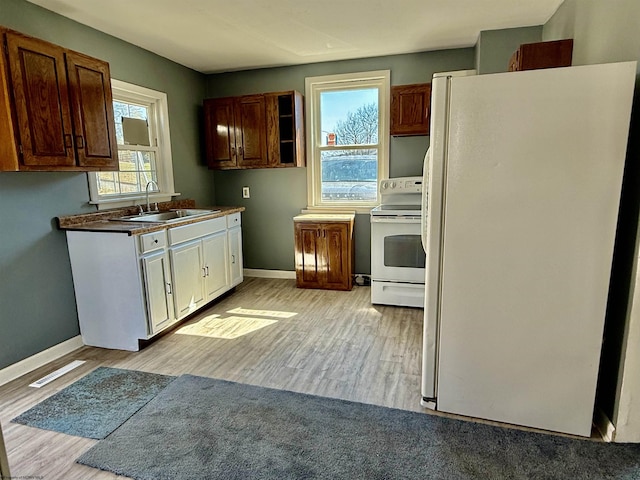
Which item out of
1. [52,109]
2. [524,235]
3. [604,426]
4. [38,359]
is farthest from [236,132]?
[604,426]

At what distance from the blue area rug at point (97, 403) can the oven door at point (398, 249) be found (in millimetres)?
2047

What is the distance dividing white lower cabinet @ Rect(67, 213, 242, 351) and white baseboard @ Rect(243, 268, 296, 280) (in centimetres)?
162

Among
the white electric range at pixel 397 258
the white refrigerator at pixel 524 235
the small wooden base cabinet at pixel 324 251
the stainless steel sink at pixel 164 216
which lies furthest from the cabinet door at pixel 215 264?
the white refrigerator at pixel 524 235

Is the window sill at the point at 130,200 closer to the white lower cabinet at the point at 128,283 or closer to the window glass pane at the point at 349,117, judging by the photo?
the white lower cabinet at the point at 128,283

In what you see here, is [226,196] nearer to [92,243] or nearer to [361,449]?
[92,243]

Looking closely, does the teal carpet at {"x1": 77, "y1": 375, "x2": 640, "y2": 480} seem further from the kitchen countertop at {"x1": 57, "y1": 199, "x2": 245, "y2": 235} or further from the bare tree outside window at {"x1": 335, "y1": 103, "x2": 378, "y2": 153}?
the bare tree outside window at {"x1": 335, "y1": 103, "x2": 378, "y2": 153}

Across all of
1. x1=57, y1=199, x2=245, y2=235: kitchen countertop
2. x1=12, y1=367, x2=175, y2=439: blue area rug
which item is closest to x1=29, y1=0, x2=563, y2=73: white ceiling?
x1=57, y1=199, x2=245, y2=235: kitchen countertop

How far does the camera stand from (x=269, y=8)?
279 cm

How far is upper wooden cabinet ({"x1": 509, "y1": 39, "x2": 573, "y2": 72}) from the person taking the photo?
2.45 m

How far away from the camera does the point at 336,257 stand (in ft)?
13.6

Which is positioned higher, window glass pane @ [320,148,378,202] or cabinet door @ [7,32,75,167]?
cabinet door @ [7,32,75,167]

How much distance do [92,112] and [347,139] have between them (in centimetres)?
255

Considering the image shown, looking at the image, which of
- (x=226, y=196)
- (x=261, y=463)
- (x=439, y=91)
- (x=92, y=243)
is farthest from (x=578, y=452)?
(x=226, y=196)

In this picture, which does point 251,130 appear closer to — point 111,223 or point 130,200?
point 130,200
